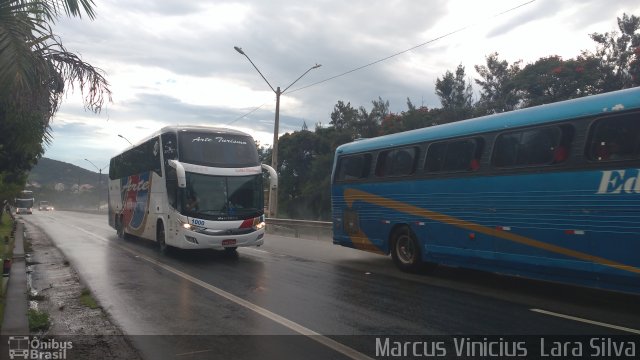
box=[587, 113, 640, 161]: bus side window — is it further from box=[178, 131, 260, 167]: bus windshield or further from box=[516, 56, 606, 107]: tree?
box=[516, 56, 606, 107]: tree

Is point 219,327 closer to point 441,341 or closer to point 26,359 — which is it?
point 26,359

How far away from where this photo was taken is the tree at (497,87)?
31.5m

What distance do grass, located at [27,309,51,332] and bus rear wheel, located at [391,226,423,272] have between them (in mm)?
7036

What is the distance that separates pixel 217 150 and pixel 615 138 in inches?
388

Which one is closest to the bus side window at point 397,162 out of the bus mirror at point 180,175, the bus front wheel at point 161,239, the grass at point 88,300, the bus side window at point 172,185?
the bus mirror at point 180,175

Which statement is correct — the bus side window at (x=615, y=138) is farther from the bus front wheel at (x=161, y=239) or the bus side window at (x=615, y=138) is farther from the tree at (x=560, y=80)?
the tree at (x=560, y=80)

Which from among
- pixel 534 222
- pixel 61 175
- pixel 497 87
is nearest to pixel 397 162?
pixel 534 222

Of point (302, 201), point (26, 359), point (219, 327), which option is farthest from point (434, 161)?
point (302, 201)

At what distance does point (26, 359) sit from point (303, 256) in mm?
10262

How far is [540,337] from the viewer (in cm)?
639

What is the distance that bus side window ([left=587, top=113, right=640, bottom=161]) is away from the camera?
7352mm

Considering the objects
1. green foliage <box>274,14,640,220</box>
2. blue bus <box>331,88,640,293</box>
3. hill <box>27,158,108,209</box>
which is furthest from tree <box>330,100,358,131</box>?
hill <box>27,158,108,209</box>

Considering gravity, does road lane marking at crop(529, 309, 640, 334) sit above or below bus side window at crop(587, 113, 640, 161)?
below

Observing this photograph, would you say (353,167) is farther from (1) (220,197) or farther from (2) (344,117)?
(2) (344,117)
